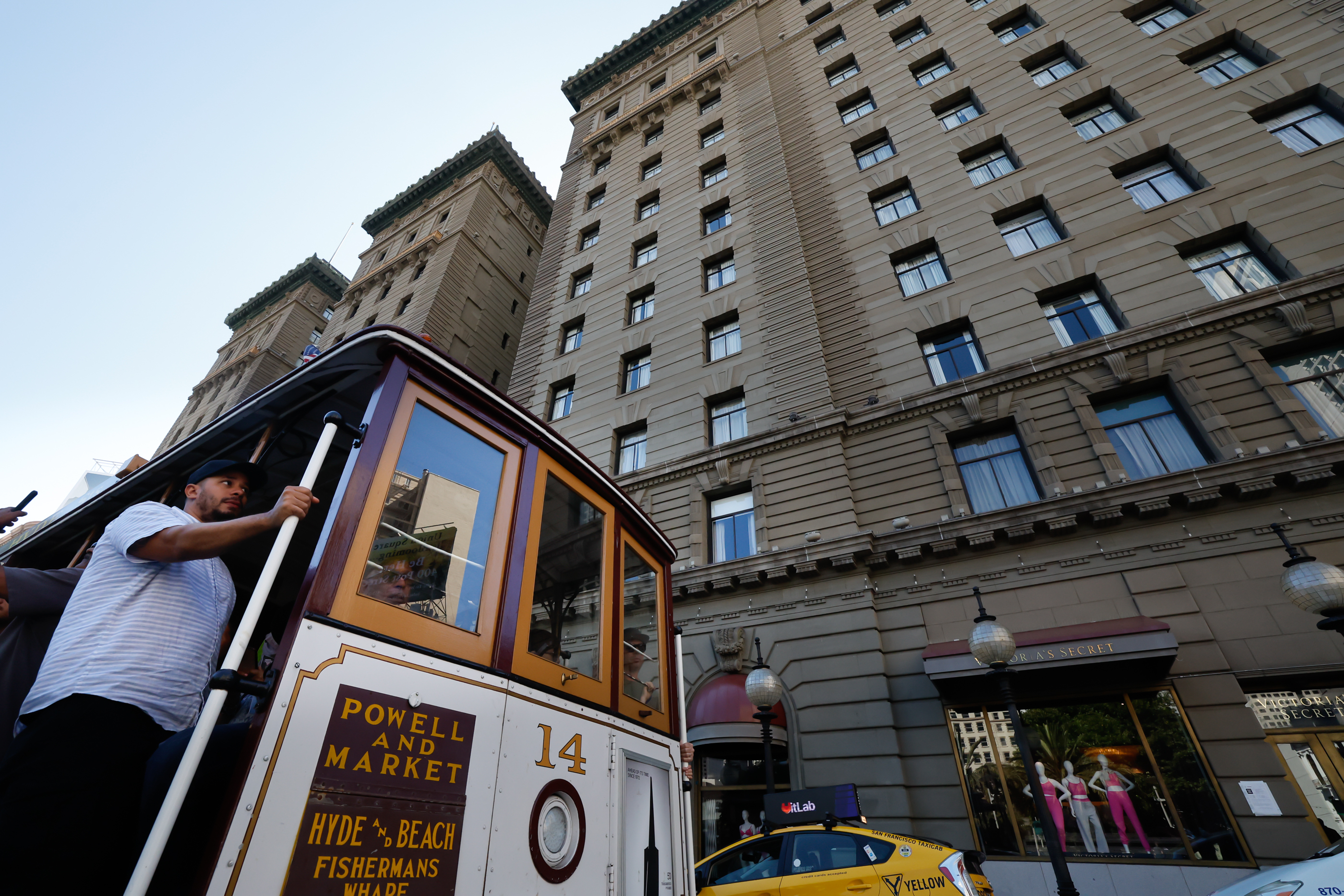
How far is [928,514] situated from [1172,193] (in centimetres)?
1021

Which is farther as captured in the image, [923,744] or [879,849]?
[923,744]

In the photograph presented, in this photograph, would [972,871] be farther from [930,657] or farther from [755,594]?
[755,594]

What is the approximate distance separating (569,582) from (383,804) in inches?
81.2

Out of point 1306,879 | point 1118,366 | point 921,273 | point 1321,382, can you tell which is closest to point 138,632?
point 1306,879

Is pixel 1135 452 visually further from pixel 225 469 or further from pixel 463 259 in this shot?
pixel 463 259

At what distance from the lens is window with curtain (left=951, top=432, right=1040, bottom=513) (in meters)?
12.3

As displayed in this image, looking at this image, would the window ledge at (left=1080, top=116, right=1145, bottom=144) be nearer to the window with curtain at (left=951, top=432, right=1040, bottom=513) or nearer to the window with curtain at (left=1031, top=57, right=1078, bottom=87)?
the window with curtain at (left=1031, top=57, right=1078, bottom=87)

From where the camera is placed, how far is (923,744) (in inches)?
420

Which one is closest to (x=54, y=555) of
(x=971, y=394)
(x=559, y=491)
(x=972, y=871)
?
(x=559, y=491)

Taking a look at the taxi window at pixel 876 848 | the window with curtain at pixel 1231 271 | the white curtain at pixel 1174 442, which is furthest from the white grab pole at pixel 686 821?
the window with curtain at pixel 1231 271

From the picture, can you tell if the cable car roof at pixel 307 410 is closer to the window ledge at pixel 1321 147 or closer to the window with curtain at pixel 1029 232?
the window with curtain at pixel 1029 232

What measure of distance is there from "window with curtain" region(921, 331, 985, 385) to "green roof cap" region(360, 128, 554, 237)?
30.4m

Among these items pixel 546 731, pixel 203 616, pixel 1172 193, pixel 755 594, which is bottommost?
pixel 546 731

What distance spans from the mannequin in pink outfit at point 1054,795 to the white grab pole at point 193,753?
11.1 m
